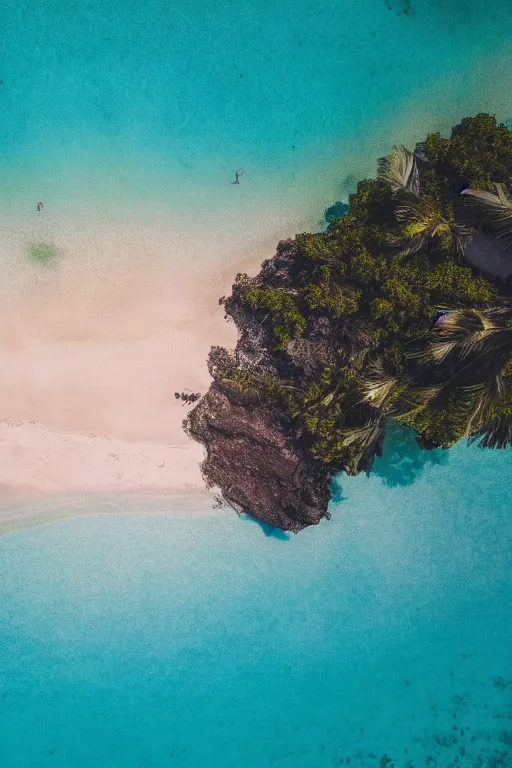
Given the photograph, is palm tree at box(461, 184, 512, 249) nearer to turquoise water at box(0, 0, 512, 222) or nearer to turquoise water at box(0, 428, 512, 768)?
turquoise water at box(0, 0, 512, 222)

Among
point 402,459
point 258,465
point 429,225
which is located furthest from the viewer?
point 402,459

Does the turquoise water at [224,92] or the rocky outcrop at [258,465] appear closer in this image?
the rocky outcrop at [258,465]

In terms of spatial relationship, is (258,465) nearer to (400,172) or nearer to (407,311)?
(407,311)

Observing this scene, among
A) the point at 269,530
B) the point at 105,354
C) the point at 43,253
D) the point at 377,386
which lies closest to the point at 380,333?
the point at 377,386

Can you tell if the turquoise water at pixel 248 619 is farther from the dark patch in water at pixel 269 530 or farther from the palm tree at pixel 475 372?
the palm tree at pixel 475 372

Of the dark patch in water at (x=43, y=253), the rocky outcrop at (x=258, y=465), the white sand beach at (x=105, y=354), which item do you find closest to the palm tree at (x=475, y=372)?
the rocky outcrop at (x=258, y=465)

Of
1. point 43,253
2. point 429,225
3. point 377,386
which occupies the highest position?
point 429,225

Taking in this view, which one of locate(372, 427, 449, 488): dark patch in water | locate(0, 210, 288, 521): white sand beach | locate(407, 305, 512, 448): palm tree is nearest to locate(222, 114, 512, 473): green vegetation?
locate(407, 305, 512, 448): palm tree
